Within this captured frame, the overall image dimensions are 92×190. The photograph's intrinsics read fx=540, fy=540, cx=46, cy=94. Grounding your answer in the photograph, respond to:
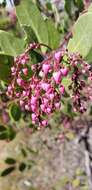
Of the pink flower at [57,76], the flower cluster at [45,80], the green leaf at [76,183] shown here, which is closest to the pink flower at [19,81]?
the flower cluster at [45,80]

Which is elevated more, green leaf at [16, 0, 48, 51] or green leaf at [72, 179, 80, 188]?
green leaf at [72, 179, 80, 188]

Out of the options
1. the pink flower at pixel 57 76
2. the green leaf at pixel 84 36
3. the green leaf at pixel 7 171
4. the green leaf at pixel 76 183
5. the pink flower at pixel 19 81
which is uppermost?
the green leaf at pixel 76 183

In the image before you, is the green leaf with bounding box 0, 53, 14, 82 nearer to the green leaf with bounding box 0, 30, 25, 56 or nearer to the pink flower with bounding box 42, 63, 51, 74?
the green leaf with bounding box 0, 30, 25, 56

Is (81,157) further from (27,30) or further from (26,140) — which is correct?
(27,30)

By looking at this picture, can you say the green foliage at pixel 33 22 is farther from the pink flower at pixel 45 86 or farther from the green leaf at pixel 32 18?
the pink flower at pixel 45 86

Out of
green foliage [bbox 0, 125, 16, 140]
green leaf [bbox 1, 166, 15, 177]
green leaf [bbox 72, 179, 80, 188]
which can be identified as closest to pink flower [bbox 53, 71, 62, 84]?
green foliage [bbox 0, 125, 16, 140]

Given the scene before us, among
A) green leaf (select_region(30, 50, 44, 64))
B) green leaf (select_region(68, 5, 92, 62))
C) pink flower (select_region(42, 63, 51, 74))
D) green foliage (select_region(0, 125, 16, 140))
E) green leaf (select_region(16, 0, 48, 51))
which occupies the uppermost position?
green foliage (select_region(0, 125, 16, 140))

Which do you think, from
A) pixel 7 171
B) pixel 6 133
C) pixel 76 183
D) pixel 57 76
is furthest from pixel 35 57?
pixel 76 183
